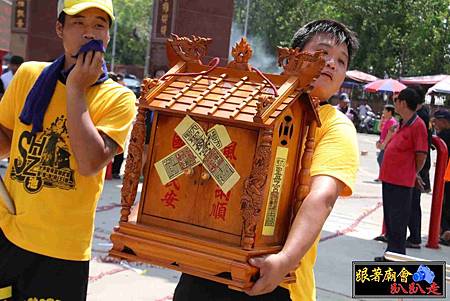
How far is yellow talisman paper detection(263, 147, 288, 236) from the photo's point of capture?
63.9 inches

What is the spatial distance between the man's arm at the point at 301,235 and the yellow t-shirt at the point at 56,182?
2.37ft

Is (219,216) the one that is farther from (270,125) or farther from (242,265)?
(270,125)

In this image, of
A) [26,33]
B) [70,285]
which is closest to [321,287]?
[70,285]

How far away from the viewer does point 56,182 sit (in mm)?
2016

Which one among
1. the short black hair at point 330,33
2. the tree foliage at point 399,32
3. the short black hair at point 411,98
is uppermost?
the tree foliage at point 399,32

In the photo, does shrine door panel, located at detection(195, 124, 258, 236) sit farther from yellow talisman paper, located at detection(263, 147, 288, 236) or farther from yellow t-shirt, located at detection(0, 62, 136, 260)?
yellow t-shirt, located at detection(0, 62, 136, 260)

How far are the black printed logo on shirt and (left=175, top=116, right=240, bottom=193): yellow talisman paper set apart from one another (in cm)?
56

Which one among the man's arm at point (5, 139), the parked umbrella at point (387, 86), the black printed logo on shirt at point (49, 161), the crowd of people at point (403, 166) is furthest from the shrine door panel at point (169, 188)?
the parked umbrella at point (387, 86)

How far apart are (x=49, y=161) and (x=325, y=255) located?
13.4 feet

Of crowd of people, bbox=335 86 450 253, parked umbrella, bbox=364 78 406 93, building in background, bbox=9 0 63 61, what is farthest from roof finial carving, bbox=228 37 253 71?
parked umbrella, bbox=364 78 406 93

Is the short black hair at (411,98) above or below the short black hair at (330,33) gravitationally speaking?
below

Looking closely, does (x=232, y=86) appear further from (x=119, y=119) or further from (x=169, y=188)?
(x=119, y=119)

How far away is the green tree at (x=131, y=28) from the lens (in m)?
49.4

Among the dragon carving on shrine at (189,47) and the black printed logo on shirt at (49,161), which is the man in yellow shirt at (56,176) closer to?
the black printed logo on shirt at (49,161)
